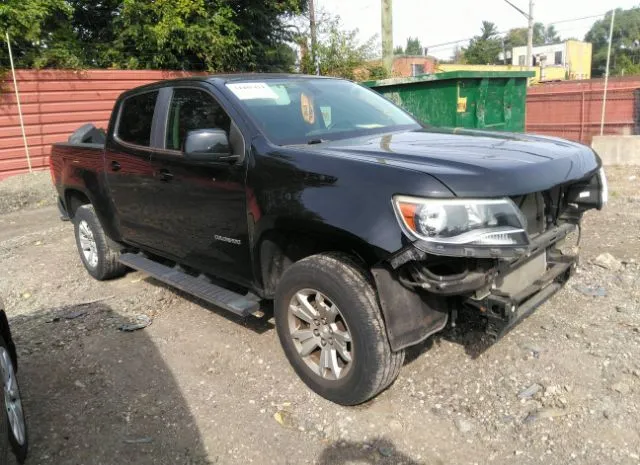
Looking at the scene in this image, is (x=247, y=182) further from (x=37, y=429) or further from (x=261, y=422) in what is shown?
(x=37, y=429)

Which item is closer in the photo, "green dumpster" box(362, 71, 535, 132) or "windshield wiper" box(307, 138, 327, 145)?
A: "windshield wiper" box(307, 138, 327, 145)

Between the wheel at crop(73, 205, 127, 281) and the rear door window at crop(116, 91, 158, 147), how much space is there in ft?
3.53

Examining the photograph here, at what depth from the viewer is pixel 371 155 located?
2.89 m

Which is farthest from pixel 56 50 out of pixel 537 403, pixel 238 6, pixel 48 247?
pixel 537 403

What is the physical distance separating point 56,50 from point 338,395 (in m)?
11.9

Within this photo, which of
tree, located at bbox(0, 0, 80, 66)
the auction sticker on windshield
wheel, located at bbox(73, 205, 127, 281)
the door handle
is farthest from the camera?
tree, located at bbox(0, 0, 80, 66)

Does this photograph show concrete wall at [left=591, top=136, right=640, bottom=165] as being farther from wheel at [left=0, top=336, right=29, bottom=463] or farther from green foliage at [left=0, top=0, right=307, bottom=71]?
wheel at [left=0, top=336, right=29, bottom=463]

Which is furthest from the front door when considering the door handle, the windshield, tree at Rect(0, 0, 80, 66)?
tree at Rect(0, 0, 80, 66)

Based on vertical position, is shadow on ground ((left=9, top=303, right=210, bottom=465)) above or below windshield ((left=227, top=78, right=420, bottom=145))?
below

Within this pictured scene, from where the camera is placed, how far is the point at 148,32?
1320 centimetres

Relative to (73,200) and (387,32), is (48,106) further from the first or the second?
(387,32)

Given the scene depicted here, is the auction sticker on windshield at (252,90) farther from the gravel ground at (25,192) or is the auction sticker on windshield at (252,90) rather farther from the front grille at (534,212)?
the gravel ground at (25,192)

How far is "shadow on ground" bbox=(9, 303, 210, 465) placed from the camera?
9.31 ft

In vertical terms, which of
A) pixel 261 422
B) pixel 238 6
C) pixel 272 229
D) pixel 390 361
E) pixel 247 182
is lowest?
pixel 261 422
